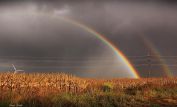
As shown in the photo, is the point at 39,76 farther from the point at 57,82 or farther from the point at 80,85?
the point at 80,85

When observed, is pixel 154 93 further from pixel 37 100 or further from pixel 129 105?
pixel 37 100

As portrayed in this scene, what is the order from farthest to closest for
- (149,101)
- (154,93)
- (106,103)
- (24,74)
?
(24,74) < (154,93) < (149,101) < (106,103)

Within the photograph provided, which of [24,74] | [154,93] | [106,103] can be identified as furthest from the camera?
[24,74]

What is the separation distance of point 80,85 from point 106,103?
1301 centimetres

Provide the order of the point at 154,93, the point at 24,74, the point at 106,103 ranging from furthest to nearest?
the point at 24,74 < the point at 154,93 < the point at 106,103

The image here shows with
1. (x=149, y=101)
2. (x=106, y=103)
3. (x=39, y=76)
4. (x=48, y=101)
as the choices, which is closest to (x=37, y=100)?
(x=48, y=101)

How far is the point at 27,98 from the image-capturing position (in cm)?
1734

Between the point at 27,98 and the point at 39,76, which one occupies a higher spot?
the point at 39,76

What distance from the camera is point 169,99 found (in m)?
18.6

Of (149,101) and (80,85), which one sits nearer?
(149,101)

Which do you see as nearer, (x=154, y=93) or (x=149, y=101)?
(x=149, y=101)

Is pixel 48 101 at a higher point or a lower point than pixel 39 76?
lower

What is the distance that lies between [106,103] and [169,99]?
4.29 m

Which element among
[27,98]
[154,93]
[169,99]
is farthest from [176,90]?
[27,98]
